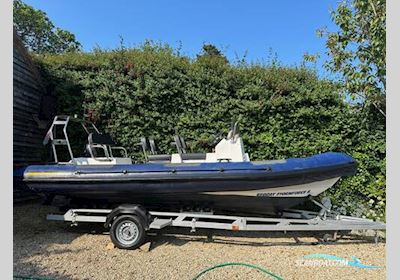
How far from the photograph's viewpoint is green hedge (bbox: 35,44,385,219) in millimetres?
6562

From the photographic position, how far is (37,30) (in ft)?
88.2

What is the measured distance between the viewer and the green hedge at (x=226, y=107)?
6562 mm

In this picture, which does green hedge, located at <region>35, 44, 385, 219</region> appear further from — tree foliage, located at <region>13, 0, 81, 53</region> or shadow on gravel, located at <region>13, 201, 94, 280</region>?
tree foliage, located at <region>13, 0, 81, 53</region>

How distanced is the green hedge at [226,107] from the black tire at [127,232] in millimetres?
2232

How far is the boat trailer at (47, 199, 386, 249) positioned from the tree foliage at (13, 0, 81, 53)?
23.6m

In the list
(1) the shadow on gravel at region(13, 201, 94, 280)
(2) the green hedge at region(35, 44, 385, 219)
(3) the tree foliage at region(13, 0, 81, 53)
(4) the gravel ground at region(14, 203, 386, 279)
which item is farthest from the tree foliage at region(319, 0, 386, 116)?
(3) the tree foliage at region(13, 0, 81, 53)

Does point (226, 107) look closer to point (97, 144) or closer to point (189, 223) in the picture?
point (97, 144)

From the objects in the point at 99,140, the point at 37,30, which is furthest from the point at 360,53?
the point at 37,30

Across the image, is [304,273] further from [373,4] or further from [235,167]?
[373,4]

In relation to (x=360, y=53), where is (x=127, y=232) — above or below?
below

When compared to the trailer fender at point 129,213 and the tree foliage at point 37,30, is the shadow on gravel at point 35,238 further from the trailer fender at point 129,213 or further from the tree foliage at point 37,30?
the tree foliage at point 37,30

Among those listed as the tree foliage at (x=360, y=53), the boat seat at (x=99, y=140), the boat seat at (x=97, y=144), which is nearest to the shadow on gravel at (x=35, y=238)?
the boat seat at (x=97, y=144)

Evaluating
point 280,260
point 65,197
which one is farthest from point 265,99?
point 65,197

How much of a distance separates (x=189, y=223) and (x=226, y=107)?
2797 millimetres
